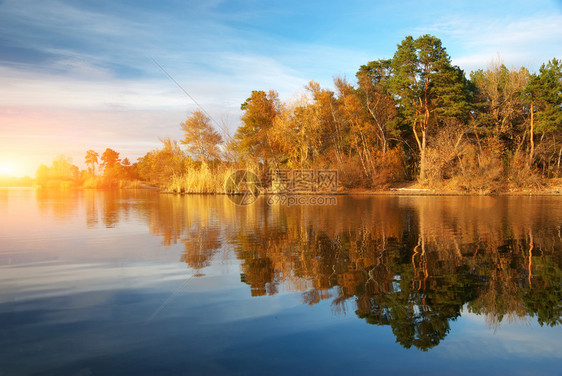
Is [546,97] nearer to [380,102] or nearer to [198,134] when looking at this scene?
[380,102]

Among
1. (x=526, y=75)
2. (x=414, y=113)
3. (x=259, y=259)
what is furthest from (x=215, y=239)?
(x=526, y=75)

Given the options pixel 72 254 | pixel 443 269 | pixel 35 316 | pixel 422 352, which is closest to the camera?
pixel 422 352

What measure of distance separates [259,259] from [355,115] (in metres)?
35.2

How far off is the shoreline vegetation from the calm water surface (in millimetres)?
26424

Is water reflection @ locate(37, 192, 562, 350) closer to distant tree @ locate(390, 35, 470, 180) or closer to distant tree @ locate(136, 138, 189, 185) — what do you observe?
distant tree @ locate(390, 35, 470, 180)

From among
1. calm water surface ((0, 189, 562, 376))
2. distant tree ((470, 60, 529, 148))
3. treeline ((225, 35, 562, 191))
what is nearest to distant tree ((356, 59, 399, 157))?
treeline ((225, 35, 562, 191))

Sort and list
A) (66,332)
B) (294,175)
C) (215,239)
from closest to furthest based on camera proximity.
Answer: (66,332) → (215,239) → (294,175)

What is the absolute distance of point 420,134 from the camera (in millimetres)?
40594

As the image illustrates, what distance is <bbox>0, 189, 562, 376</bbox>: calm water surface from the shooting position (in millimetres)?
3434

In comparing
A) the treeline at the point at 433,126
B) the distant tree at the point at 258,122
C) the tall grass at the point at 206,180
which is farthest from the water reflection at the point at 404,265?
the distant tree at the point at 258,122

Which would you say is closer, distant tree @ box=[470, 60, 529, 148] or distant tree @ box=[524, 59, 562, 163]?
distant tree @ box=[524, 59, 562, 163]

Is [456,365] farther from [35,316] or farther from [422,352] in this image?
[35,316]

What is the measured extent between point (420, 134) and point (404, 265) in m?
37.0

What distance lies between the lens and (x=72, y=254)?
26.2ft
